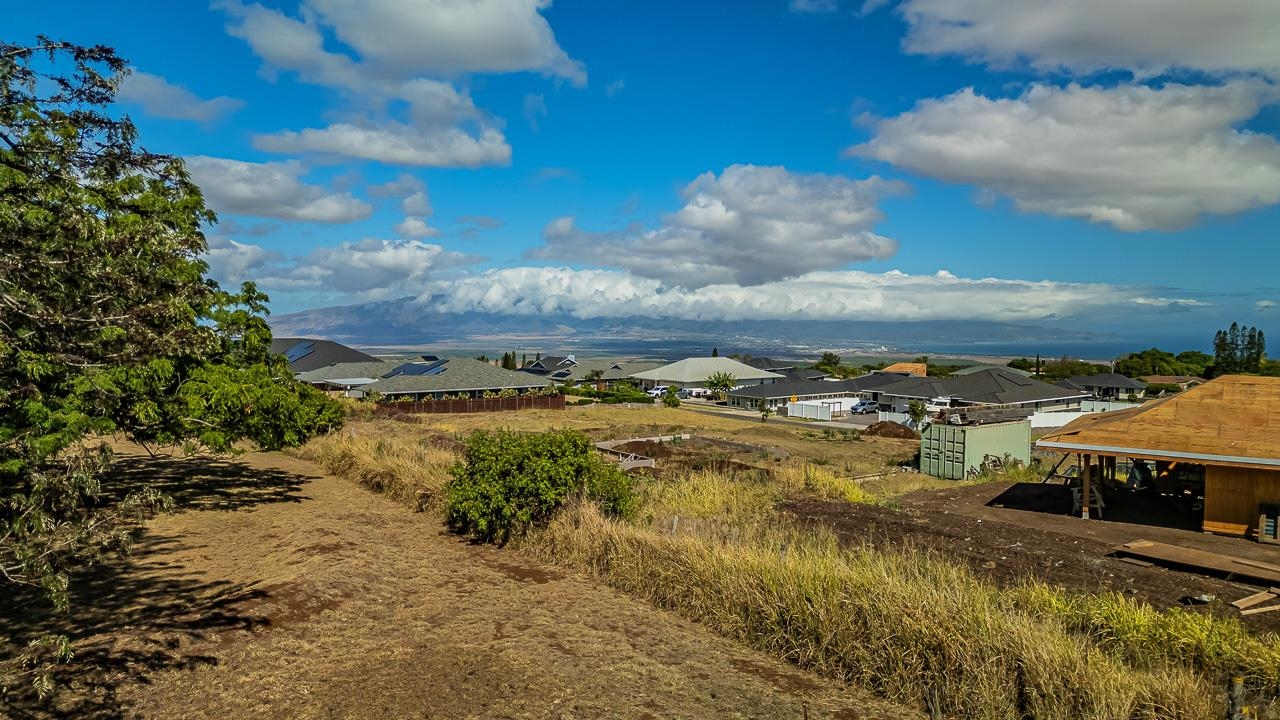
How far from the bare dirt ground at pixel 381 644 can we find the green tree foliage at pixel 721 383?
7000cm

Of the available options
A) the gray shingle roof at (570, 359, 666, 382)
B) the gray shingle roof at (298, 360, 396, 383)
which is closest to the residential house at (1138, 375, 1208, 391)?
the gray shingle roof at (570, 359, 666, 382)

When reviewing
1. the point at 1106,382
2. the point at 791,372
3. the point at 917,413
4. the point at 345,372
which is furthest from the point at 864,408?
the point at 345,372

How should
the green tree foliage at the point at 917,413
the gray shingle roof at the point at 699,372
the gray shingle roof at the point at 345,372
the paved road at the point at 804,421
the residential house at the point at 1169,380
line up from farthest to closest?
1. the gray shingle roof at the point at 699,372
2. the residential house at the point at 1169,380
3. the gray shingle roof at the point at 345,372
4. the paved road at the point at 804,421
5. the green tree foliage at the point at 917,413

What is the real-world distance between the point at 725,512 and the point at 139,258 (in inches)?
464

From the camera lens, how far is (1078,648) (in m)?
6.90

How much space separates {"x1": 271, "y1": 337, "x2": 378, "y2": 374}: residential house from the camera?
3253 inches

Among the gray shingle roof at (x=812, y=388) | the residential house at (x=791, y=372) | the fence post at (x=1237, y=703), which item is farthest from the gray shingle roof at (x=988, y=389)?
the fence post at (x=1237, y=703)

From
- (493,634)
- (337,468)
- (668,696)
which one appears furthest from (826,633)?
(337,468)

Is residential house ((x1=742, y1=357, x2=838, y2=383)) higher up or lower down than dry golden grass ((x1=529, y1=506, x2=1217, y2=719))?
lower down

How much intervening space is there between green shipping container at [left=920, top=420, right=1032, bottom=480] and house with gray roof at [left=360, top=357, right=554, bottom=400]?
41463mm

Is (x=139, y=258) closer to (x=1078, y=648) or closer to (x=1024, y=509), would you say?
(x=1078, y=648)

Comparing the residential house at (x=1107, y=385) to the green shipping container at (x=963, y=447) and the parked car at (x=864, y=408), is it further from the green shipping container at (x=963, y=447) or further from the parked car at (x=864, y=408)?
the green shipping container at (x=963, y=447)

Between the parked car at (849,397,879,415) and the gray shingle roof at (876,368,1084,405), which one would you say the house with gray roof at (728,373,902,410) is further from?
the gray shingle roof at (876,368,1084,405)

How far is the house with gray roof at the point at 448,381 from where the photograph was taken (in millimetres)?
63062
